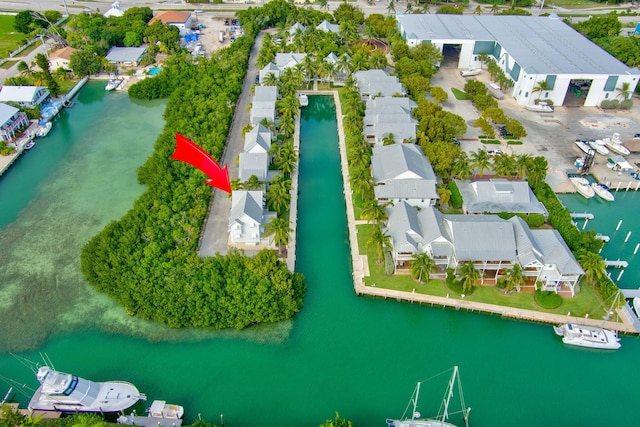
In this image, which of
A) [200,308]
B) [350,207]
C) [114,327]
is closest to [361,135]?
[350,207]

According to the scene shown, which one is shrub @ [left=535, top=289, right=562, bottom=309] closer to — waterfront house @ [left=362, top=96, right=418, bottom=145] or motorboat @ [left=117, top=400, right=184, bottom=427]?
waterfront house @ [left=362, top=96, right=418, bottom=145]

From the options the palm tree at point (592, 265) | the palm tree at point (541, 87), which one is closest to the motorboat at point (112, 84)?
the palm tree at point (541, 87)

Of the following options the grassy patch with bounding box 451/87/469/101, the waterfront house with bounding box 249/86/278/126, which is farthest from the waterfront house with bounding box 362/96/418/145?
the waterfront house with bounding box 249/86/278/126

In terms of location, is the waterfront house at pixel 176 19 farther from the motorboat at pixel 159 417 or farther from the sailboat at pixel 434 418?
the sailboat at pixel 434 418

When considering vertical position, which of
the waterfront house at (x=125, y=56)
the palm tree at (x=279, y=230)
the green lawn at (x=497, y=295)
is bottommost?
the green lawn at (x=497, y=295)

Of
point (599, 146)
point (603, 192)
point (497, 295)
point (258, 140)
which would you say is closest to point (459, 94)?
point (599, 146)

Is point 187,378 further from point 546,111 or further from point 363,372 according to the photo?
point 546,111
